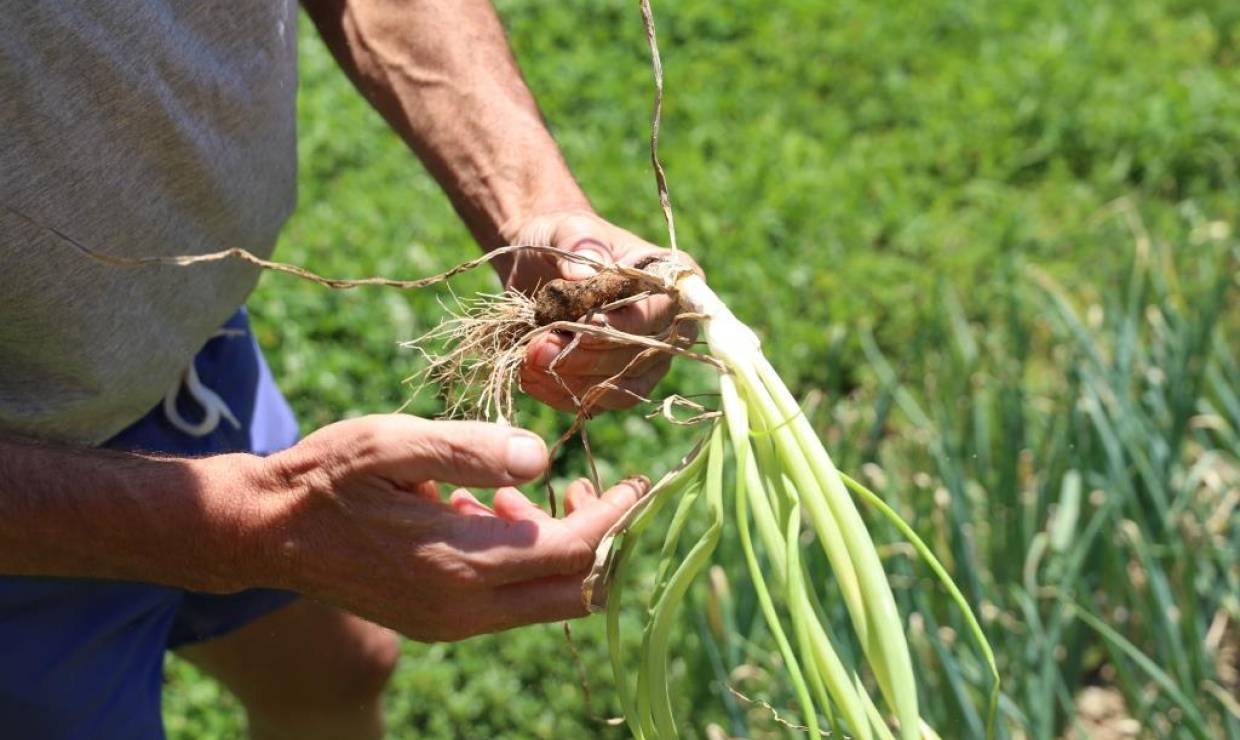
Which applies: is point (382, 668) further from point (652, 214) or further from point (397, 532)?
point (652, 214)

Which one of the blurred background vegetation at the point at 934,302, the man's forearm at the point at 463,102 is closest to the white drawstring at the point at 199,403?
the man's forearm at the point at 463,102

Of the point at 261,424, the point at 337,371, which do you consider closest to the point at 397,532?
the point at 261,424

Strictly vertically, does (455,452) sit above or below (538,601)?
above

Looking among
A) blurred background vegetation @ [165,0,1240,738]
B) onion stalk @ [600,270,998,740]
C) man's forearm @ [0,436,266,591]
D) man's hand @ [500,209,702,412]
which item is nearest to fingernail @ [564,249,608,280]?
man's hand @ [500,209,702,412]

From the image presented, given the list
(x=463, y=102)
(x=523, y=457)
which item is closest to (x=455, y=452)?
(x=523, y=457)

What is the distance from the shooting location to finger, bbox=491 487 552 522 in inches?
52.2

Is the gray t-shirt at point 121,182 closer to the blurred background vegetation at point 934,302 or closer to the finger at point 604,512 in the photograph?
the finger at point 604,512

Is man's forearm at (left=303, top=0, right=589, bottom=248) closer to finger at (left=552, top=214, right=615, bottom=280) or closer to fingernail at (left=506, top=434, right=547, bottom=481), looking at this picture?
finger at (left=552, top=214, right=615, bottom=280)

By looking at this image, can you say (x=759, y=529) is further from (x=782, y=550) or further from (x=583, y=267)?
(x=583, y=267)

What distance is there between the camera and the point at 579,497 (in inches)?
56.2

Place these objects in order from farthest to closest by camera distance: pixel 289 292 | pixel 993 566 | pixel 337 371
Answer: pixel 289 292 < pixel 337 371 < pixel 993 566

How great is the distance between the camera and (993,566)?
84.4 inches

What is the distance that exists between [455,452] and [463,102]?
2.08ft

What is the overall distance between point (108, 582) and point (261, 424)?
0.35 metres
